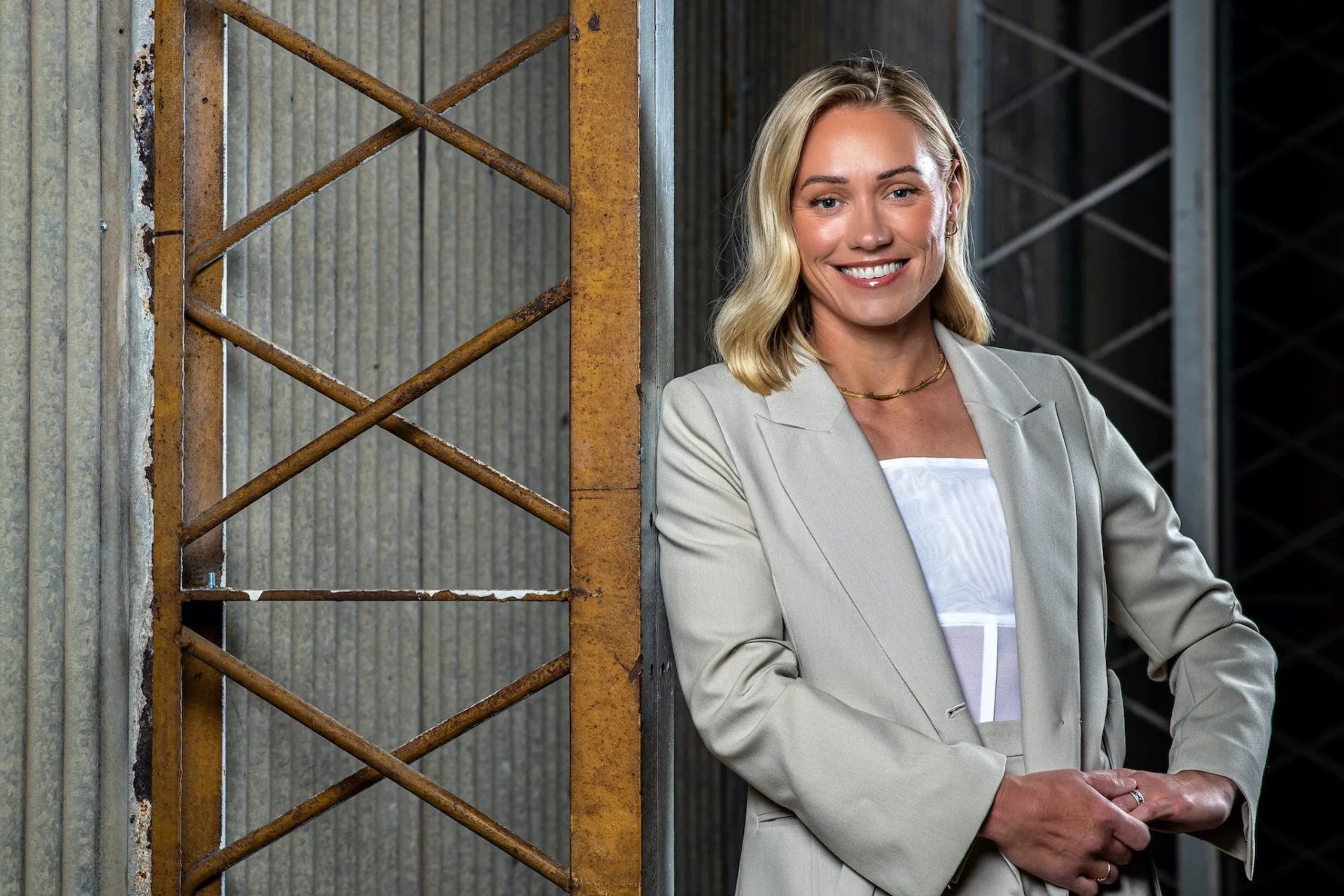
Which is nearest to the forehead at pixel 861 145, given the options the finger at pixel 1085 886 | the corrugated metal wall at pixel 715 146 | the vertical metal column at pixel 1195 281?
the finger at pixel 1085 886

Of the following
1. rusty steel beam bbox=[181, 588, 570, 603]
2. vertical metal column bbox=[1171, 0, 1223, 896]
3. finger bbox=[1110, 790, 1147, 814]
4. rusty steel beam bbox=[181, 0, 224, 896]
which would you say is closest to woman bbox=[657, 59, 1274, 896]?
finger bbox=[1110, 790, 1147, 814]

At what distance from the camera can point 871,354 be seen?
5.96ft

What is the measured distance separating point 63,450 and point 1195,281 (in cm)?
360

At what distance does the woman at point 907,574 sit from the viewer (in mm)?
1516

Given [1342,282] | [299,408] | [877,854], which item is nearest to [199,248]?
[299,408]

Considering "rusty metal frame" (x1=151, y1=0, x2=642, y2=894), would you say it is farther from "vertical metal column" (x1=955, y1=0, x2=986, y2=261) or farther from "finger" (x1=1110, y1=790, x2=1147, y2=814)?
"vertical metal column" (x1=955, y1=0, x2=986, y2=261)

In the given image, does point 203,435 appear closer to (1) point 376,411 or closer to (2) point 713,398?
(1) point 376,411

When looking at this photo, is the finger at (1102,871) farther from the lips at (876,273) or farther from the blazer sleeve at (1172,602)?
the lips at (876,273)

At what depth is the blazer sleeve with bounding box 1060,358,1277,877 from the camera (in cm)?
178

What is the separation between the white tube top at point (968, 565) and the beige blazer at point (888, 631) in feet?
0.10

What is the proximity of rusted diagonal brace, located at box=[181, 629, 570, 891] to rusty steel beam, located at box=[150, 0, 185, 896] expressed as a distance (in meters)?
0.05

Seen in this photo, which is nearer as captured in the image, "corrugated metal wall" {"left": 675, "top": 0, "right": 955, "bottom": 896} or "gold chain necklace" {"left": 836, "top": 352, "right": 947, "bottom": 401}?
"gold chain necklace" {"left": 836, "top": 352, "right": 947, "bottom": 401}

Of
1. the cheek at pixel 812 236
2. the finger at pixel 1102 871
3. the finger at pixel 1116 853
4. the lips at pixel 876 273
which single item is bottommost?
the finger at pixel 1102 871

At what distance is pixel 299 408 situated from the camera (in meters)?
2.14
